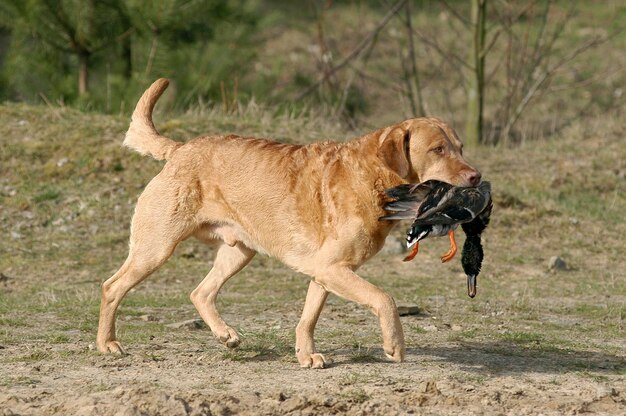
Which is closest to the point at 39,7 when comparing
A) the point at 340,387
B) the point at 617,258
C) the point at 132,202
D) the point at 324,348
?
the point at 132,202

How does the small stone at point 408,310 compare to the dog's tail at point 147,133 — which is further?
the small stone at point 408,310

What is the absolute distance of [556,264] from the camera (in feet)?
36.4

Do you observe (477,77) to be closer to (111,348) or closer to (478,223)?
(478,223)

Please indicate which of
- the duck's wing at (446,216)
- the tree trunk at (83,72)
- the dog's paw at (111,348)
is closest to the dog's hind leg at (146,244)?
the dog's paw at (111,348)

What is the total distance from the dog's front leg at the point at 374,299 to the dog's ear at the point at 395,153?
665mm

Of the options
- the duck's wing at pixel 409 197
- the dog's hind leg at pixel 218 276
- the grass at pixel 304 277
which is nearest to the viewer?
the duck's wing at pixel 409 197

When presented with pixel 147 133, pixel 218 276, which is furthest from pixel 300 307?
pixel 147 133

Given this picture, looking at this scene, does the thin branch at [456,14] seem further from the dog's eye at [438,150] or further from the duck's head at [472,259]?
the dog's eye at [438,150]

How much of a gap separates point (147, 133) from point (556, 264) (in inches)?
195

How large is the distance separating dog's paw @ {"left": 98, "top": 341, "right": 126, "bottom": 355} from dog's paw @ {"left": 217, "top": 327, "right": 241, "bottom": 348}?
A: 65 cm

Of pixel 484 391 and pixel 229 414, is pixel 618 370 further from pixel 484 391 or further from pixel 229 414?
pixel 229 414

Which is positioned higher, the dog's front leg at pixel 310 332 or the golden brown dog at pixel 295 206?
the golden brown dog at pixel 295 206

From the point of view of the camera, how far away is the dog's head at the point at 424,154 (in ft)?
21.7

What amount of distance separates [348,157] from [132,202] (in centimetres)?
590
